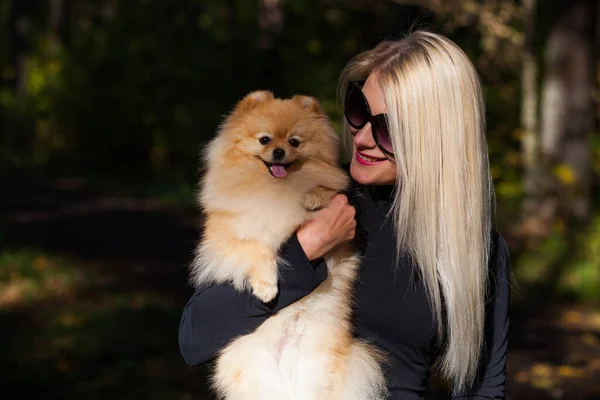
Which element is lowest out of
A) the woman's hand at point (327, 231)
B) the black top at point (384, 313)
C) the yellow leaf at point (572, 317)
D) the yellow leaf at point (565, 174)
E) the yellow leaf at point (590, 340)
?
the yellow leaf at point (572, 317)

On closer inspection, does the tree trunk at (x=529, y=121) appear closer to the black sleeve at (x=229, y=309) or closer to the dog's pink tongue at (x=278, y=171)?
the dog's pink tongue at (x=278, y=171)

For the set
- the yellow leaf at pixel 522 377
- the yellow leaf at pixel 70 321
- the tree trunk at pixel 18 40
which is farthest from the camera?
the tree trunk at pixel 18 40

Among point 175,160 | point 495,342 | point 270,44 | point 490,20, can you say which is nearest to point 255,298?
point 495,342

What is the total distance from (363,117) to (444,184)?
333mm

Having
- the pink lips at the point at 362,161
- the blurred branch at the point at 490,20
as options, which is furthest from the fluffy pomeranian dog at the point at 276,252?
the blurred branch at the point at 490,20

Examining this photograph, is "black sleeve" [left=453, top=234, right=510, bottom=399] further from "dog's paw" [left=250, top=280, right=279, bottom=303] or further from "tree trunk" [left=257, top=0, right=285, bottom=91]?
"tree trunk" [left=257, top=0, right=285, bottom=91]

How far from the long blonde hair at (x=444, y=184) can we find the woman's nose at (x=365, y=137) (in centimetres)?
11

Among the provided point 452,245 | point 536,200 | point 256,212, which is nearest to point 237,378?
point 256,212

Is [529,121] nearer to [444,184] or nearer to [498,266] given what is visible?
[498,266]

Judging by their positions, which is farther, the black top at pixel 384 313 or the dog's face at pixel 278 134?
the dog's face at pixel 278 134

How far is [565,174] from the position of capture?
870cm

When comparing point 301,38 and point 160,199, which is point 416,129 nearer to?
point 160,199

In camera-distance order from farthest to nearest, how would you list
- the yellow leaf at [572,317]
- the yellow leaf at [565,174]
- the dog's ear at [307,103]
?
the yellow leaf at [565,174] < the yellow leaf at [572,317] < the dog's ear at [307,103]

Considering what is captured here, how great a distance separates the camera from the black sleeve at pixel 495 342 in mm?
2502
